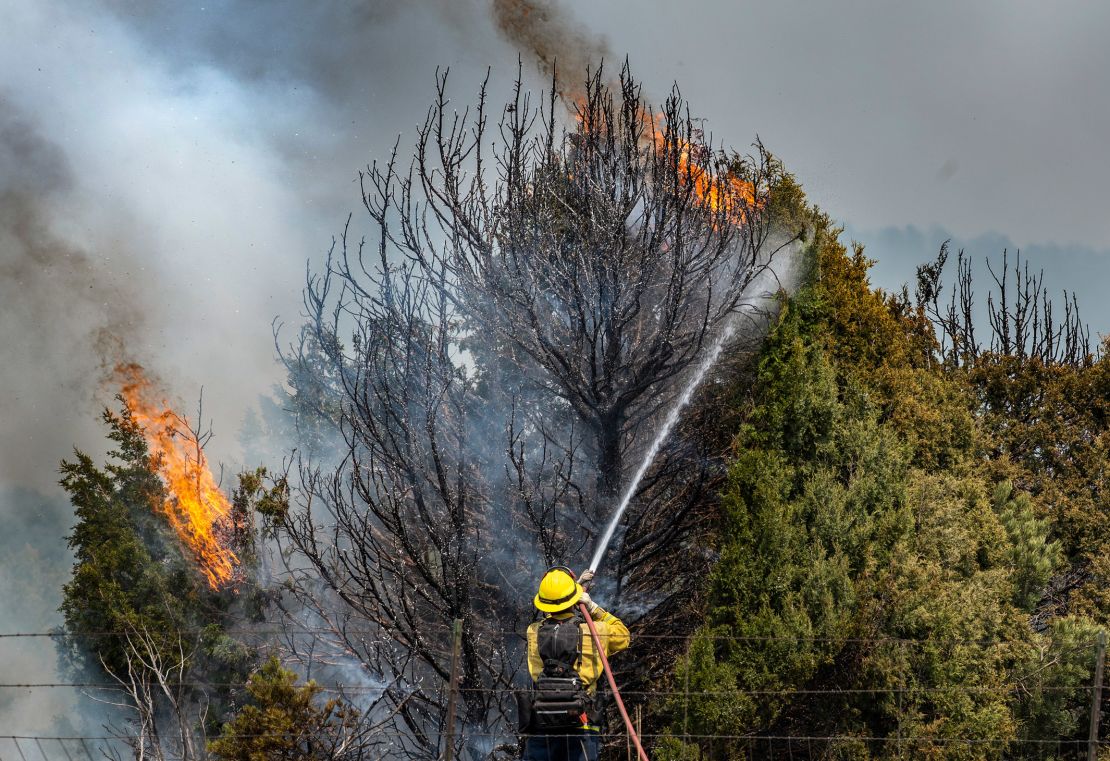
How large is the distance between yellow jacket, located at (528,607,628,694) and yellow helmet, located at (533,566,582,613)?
220mm

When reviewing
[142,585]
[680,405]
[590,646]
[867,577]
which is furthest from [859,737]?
[142,585]

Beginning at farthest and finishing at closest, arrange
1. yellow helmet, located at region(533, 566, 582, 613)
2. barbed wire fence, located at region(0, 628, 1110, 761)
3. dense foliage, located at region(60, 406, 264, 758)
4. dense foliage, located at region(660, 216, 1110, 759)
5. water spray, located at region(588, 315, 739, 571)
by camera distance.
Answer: dense foliage, located at region(60, 406, 264, 758) → water spray, located at region(588, 315, 739, 571) → dense foliage, located at region(660, 216, 1110, 759) → barbed wire fence, located at region(0, 628, 1110, 761) → yellow helmet, located at region(533, 566, 582, 613)

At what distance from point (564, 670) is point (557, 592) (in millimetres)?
625

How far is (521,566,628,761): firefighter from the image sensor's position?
28.1 feet

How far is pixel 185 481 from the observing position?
→ 2250cm

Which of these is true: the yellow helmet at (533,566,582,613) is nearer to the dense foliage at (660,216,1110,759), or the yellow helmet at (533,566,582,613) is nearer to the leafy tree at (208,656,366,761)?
the leafy tree at (208,656,366,761)

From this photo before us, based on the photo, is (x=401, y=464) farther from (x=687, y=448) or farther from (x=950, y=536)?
(x=950, y=536)

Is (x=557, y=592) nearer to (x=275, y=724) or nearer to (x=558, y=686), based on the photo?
(x=558, y=686)

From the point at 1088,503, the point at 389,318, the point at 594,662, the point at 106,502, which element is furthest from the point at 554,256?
the point at 106,502

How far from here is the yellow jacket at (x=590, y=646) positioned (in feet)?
28.9

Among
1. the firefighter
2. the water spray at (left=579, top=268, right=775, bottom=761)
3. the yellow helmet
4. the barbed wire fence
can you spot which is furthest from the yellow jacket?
the water spray at (left=579, top=268, right=775, bottom=761)

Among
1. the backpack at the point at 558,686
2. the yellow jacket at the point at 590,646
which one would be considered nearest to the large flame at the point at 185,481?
the yellow jacket at the point at 590,646

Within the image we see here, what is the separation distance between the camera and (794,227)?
52.5 feet

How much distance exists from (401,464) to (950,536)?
6.13 meters
